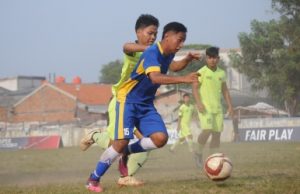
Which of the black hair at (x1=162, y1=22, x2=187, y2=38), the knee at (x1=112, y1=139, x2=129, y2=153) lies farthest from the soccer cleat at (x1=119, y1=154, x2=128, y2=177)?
the black hair at (x1=162, y1=22, x2=187, y2=38)

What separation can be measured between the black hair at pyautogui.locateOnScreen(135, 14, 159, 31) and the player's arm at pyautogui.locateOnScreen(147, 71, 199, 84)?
106cm

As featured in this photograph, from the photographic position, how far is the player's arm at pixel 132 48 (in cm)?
754

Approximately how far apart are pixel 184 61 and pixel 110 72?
11582cm

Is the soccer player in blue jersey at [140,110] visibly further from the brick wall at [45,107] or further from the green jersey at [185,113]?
the brick wall at [45,107]

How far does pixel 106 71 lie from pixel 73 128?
8373 centimetres

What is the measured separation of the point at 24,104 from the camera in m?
75.1

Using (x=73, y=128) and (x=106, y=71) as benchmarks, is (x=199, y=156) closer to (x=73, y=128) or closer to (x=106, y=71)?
(x=73, y=128)

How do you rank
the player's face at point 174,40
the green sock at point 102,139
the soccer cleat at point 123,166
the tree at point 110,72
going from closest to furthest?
the player's face at point 174,40
the soccer cleat at point 123,166
the green sock at point 102,139
the tree at point 110,72

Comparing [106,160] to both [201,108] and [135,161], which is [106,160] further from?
[201,108]

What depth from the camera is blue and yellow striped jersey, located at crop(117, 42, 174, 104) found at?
747 cm

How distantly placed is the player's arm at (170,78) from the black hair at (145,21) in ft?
3.48

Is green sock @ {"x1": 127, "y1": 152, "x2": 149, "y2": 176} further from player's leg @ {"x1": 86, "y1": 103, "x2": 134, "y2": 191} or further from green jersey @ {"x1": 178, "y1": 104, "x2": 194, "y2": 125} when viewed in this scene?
green jersey @ {"x1": 178, "y1": 104, "x2": 194, "y2": 125}

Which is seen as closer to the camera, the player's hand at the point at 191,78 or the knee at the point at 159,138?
the player's hand at the point at 191,78

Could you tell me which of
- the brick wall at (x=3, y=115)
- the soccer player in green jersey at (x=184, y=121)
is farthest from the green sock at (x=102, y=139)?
the brick wall at (x=3, y=115)
